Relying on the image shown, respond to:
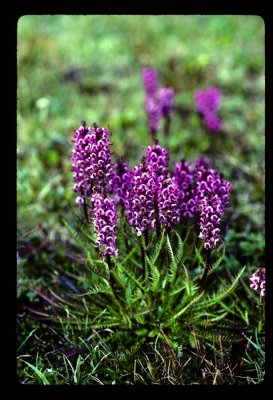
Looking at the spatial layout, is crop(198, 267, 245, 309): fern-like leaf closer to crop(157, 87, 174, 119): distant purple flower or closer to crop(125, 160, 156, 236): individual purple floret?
crop(125, 160, 156, 236): individual purple floret

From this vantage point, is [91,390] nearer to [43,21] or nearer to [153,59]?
[153,59]

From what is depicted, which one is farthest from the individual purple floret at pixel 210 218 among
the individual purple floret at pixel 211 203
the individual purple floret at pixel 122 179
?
the individual purple floret at pixel 122 179

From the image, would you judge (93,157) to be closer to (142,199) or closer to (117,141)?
(142,199)

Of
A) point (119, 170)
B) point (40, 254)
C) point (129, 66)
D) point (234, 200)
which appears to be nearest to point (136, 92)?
point (129, 66)

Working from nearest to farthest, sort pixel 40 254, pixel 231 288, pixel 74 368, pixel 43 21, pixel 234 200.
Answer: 1. pixel 231 288
2. pixel 74 368
3. pixel 40 254
4. pixel 234 200
5. pixel 43 21

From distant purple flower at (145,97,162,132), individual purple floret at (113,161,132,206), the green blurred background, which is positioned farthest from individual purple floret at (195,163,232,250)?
distant purple flower at (145,97,162,132)
